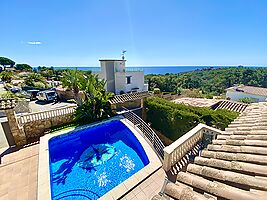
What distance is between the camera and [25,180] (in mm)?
7695

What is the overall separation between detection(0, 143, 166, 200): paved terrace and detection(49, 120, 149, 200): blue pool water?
3.40 ft

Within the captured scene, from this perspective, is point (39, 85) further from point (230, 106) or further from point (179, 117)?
point (230, 106)

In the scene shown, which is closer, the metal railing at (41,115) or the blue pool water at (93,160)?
the blue pool water at (93,160)

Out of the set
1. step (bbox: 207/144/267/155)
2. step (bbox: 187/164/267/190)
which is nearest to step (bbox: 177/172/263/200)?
step (bbox: 187/164/267/190)

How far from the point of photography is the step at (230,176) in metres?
1.87

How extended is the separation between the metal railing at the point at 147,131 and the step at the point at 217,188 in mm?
8517

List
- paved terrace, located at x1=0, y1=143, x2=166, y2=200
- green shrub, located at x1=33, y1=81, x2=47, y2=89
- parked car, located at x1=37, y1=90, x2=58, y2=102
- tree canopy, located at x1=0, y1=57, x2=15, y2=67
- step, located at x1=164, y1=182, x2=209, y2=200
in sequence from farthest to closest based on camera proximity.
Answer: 1. tree canopy, located at x1=0, y1=57, x2=15, y2=67
2. green shrub, located at x1=33, y1=81, x2=47, y2=89
3. parked car, located at x1=37, y1=90, x2=58, y2=102
4. paved terrace, located at x1=0, y1=143, x2=166, y2=200
5. step, located at x1=164, y1=182, x2=209, y2=200

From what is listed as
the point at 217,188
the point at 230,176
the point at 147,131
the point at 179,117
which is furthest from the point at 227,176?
the point at 147,131

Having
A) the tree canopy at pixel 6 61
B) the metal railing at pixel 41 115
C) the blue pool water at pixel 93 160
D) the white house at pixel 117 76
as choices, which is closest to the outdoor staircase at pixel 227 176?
the blue pool water at pixel 93 160

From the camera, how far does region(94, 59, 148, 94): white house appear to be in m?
24.1

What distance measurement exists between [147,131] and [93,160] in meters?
5.45

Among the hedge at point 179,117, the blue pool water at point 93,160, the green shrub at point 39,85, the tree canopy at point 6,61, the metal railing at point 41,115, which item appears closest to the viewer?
the blue pool water at point 93,160

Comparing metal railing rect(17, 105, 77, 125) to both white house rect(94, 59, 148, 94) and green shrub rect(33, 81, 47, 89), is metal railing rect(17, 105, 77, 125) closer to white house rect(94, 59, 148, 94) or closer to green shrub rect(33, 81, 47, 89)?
white house rect(94, 59, 148, 94)

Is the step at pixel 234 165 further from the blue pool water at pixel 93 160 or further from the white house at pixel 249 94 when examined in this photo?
the white house at pixel 249 94
